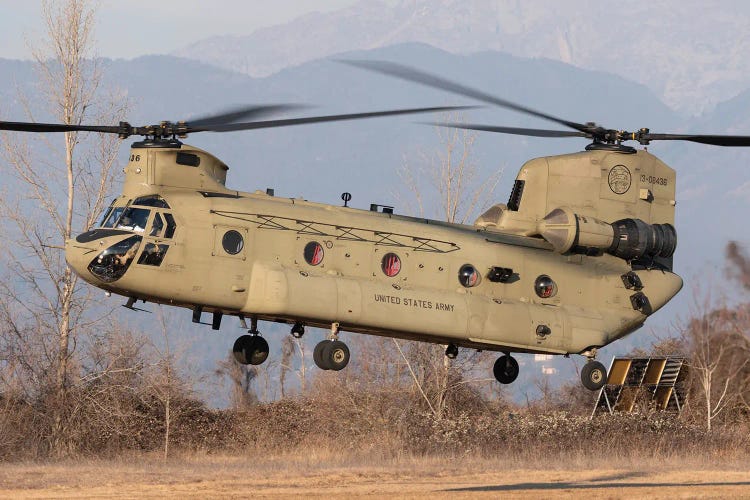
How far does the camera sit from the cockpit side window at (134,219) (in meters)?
20.3

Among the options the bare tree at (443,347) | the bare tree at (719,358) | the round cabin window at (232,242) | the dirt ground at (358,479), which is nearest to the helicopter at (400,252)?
the round cabin window at (232,242)

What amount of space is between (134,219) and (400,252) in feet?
15.1

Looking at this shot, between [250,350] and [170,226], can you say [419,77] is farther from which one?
[250,350]

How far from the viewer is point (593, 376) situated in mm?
23344

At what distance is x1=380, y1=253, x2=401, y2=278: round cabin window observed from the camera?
21875 millimetres

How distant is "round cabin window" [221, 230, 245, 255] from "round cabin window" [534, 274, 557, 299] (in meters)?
5.70

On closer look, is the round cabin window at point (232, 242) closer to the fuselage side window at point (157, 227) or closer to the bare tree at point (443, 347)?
the fuselage side window at point (157, 227)

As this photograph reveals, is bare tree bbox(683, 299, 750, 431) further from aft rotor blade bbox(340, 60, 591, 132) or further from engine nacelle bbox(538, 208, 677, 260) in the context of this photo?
aft rotor blade bbox(340, 60, 591, 132)

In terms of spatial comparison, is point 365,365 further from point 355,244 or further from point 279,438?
point 355,244

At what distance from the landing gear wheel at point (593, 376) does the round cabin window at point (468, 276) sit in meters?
2.68

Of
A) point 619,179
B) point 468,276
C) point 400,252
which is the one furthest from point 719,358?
point 400,252

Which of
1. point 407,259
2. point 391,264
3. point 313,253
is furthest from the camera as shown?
point 407,259

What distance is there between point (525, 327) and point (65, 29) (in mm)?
22764

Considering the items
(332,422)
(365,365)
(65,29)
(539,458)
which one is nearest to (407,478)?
(539,458)
